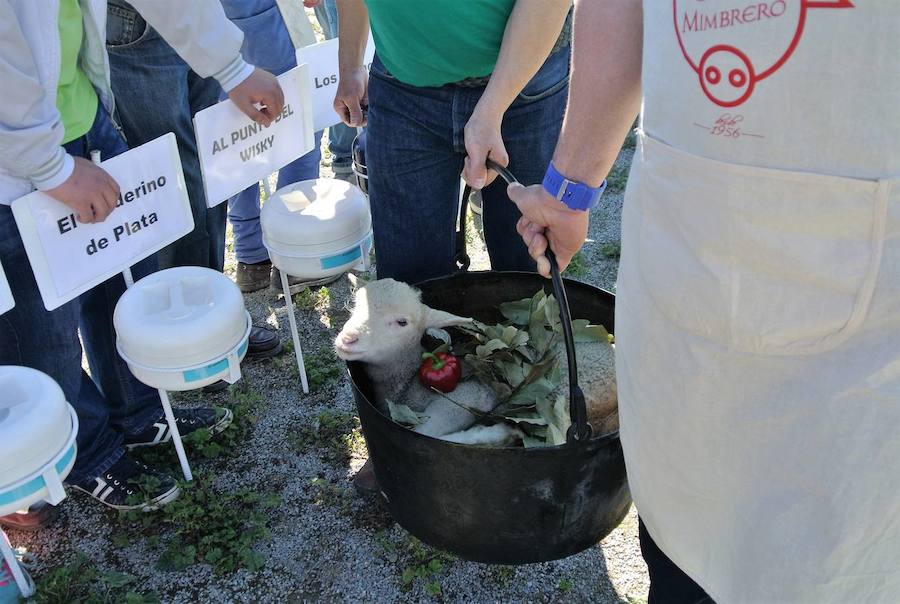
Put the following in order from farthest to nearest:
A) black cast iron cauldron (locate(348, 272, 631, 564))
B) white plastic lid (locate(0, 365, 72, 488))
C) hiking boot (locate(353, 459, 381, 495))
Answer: hiking boot (locate(353, 459, 381, 495)), white plastic lid (locate(0, 365, 72, 488)), black cast iron cauldron (locate(348, 272, 631, 564))

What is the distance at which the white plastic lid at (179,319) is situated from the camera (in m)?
1.87

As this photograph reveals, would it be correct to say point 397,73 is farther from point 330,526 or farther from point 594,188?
point 330,526

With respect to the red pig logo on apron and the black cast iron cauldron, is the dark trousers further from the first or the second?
the red pig logo on apron

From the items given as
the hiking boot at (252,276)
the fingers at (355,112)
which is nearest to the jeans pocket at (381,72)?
the fingers at (355,112)

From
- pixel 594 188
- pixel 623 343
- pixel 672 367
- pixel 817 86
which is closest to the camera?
pixel 817 86

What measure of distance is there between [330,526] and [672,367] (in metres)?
1.54

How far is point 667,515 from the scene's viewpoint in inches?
47.0

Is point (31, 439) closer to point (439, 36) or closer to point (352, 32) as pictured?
point (439, 36)

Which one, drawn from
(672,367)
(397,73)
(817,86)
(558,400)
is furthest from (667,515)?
(397,73)

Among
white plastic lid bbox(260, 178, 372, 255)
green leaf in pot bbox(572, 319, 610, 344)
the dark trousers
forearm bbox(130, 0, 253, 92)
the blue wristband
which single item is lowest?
the dark trousers

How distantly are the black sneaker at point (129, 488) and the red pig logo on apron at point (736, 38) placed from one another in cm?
209

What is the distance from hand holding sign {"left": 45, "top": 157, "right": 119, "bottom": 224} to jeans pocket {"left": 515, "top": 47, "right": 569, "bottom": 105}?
1.15 m

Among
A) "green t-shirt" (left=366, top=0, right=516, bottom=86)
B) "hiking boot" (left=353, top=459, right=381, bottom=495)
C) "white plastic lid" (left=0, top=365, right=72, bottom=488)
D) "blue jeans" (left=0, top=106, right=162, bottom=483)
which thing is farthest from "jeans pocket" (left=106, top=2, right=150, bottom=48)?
"hiking boot" (left=353, top=459, right=381, bottom=495)

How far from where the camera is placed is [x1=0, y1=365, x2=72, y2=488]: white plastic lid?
1.55 metres
